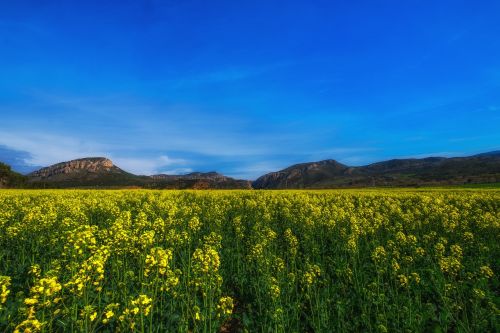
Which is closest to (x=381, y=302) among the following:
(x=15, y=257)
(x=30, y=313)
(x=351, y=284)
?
(x=351, y=284)

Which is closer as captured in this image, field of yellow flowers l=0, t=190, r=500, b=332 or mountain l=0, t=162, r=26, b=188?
field of yellow flowers l=0, t=190, r=500, b=332

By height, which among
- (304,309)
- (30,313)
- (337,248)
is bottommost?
(304,309)

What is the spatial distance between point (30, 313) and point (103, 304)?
3.65 meters

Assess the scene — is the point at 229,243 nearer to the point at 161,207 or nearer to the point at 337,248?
the point at 337,248

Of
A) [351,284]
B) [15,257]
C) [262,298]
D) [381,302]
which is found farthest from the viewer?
[15,257]

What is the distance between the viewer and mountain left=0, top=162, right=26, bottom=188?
123044mm

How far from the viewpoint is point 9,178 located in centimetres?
12581

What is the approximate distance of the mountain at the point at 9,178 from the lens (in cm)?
12304

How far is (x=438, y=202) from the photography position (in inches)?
1059

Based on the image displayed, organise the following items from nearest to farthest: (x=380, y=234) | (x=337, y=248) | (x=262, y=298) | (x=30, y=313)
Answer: (x=30, y=313), (x=262, y=298), (x=337, y=248), (x=380, y=234)

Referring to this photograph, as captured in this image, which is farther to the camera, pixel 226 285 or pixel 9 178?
pixel 9 178

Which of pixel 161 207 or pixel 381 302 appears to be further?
pixel 161 207

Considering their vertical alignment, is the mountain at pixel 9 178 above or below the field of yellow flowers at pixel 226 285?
above

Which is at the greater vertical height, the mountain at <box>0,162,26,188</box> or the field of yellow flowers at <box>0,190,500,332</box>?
the mountain at <box>0,162,26,188</box>
